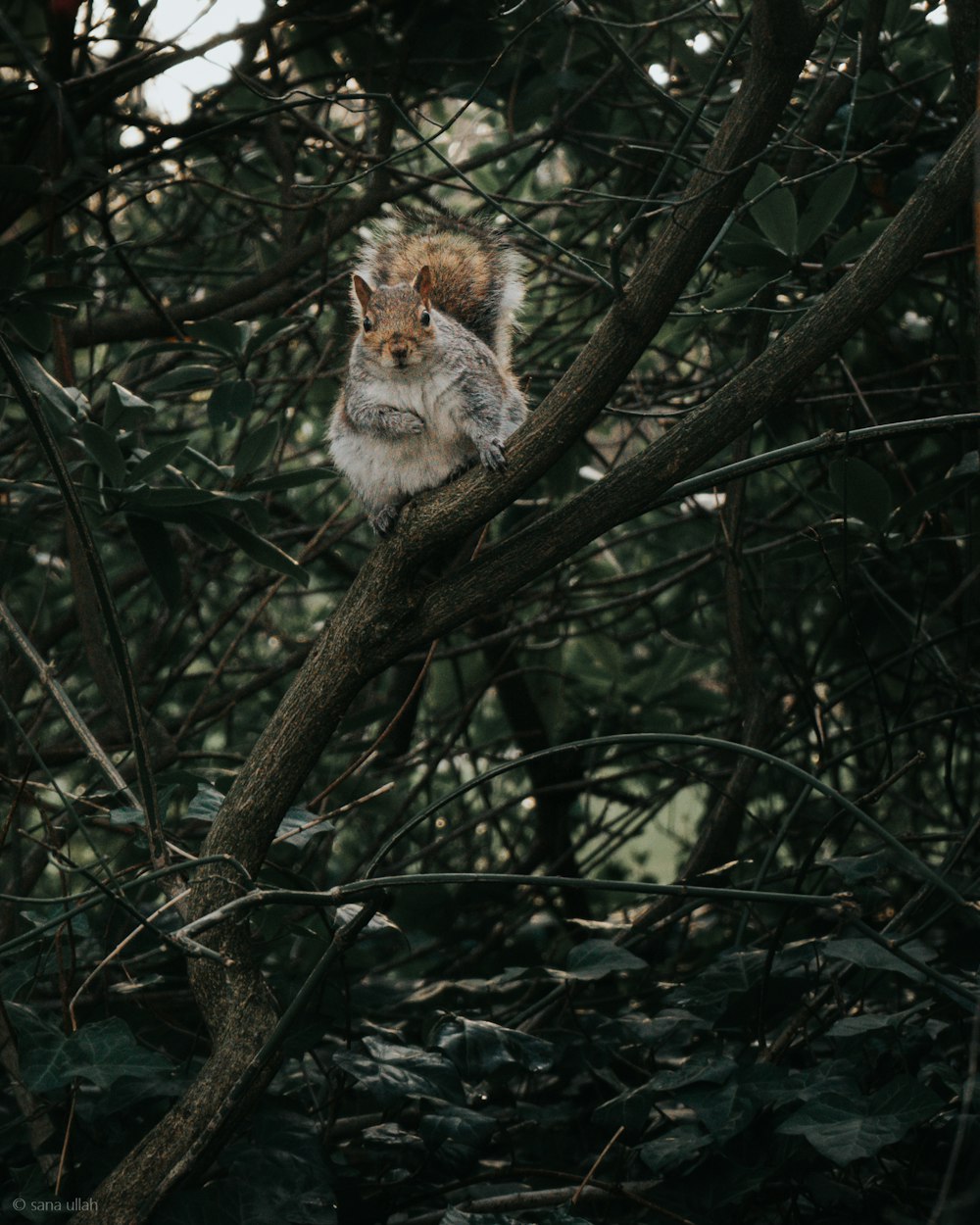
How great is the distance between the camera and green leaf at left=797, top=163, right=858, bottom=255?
5.58ft

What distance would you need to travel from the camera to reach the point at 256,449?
1858 millimetres

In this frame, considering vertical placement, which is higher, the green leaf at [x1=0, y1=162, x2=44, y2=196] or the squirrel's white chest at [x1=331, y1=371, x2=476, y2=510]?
the green leaf at [x1=0, y1=162, x2=44, y2=196]

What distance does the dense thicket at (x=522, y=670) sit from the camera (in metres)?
1.29

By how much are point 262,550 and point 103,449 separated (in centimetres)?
26

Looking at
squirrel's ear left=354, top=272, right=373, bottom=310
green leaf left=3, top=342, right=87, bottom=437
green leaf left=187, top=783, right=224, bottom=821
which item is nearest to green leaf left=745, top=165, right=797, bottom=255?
squirrel's ear left=354, top=272, right=373, bottom=310

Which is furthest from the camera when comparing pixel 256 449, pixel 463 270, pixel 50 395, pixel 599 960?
pixel 463 270

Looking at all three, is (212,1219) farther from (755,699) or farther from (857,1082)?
(755,699)

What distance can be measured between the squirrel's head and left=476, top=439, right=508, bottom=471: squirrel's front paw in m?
0.20

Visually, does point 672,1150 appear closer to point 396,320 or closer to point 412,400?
point 412,400

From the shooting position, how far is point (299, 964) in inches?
88.7

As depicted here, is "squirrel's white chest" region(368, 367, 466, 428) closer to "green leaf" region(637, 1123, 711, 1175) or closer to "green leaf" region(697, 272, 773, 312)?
"green leaf" region(697, 272, 773, 312)

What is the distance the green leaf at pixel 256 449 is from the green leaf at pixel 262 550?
177mm

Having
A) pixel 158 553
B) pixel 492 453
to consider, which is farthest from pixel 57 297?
pixel 492 453

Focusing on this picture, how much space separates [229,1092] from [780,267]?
4.23 ft
